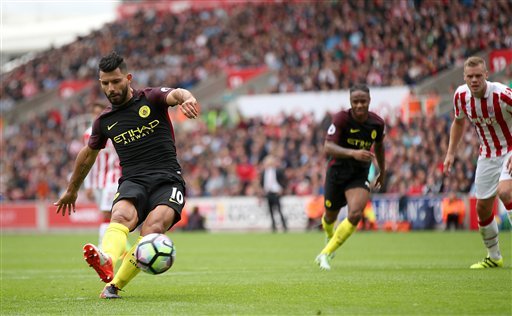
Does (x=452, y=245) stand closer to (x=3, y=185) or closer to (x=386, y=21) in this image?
(x=386, y=21)

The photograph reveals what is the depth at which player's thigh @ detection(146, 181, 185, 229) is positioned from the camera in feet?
30.1

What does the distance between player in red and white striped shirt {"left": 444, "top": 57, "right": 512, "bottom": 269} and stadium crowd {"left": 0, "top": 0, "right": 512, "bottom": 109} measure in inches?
729

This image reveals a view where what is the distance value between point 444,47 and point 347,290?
2386 cm

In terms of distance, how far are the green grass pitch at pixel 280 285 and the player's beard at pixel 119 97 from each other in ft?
6.50

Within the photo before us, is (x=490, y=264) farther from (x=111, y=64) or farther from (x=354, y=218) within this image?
(x=111, y=64)

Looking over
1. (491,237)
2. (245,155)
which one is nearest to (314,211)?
(245,155)

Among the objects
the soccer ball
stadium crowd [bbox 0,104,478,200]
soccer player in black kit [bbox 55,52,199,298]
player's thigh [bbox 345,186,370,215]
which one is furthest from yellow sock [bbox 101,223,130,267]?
stadium crowd [bbox 0,104,478,200]

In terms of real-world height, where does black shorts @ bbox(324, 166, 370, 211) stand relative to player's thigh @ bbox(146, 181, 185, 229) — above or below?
below

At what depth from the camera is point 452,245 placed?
18922mm

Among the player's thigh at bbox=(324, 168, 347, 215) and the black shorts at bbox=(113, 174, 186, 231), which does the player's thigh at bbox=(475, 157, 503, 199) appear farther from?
the black shorts at bbox=(113, 174, 186, 231)

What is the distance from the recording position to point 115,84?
29.9ft

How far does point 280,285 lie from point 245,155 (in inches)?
929

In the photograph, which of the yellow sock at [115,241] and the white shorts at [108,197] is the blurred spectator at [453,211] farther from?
the yellow sock at [115,241]

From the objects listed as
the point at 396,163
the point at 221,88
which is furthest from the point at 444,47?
the point at 221,88
